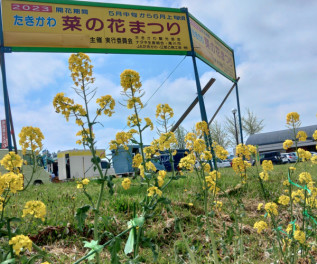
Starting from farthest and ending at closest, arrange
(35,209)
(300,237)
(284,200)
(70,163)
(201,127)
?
(70,163)
(201,127)
(284,200)
(300,237)
(35,209)

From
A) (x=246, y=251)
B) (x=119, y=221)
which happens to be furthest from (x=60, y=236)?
(x=246, y=251)

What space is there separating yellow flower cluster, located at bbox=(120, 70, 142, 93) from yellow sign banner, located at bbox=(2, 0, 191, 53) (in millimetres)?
4862

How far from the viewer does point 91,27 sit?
20.8 feet

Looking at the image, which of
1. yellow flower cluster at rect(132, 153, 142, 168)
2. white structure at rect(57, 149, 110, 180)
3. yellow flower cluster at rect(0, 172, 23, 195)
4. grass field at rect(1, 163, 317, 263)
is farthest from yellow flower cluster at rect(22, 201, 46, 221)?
white structure at rect(57, 149, 110, 180)

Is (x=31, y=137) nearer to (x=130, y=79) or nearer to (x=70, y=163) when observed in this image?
(x=130, y=79)

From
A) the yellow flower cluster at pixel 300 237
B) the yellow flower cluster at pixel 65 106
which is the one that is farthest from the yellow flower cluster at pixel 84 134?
the yellow flower cluster at pixel 300 237

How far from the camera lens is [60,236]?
2.51 metres

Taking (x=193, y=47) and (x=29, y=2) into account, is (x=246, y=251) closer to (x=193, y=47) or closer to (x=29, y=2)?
(x=193, y=47)

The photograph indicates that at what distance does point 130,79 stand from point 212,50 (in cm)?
744

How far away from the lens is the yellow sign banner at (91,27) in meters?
5.86

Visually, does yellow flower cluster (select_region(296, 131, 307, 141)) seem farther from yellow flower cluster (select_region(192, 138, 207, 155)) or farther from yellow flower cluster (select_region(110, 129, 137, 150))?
yellow flower cluster (select_region(110, 129, 137, 150))

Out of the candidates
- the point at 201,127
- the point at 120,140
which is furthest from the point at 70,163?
the point at 120,140

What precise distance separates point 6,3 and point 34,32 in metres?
0.85

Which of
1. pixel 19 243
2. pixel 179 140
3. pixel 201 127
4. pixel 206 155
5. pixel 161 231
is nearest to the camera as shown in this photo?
pixel 19 243
